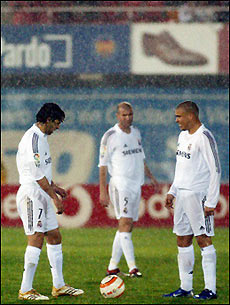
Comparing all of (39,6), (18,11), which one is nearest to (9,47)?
(18,11)

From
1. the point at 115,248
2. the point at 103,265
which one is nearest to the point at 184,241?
the point at 115,248

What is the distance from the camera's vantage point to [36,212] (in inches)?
153

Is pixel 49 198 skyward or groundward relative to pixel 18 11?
groundward

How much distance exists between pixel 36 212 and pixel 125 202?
5870 mm

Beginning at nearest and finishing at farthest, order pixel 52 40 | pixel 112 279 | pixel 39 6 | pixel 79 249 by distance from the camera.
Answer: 1. pixel 112 279
2. pixel 79 249
3. pixel 52 40
4. pixel 39 6

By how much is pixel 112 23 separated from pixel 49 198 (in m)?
26.6

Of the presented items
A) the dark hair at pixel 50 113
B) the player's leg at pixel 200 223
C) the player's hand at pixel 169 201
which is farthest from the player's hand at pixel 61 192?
the player's leg at pixel 200 223

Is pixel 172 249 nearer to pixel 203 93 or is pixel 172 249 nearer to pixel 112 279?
pixel 203 93

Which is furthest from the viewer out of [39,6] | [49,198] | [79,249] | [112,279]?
[39,6]

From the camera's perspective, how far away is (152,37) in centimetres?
2956

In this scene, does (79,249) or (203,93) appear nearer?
(79,249)

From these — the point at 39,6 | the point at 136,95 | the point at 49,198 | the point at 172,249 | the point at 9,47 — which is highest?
the point at 39,6

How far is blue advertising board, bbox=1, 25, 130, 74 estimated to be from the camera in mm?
28812

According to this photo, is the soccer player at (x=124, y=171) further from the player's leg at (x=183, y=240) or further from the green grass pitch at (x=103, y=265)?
the green grass pitch at (x=103, y=265)
